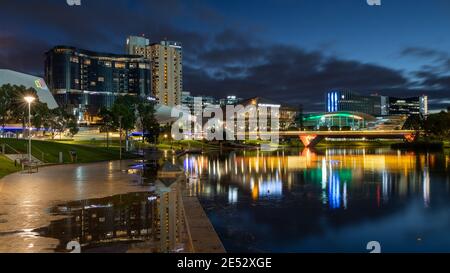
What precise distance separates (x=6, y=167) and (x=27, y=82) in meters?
133

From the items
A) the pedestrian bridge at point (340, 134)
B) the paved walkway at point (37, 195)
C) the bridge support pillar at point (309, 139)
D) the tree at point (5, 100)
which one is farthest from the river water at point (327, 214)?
the bridge support pillar at point (309, 139)

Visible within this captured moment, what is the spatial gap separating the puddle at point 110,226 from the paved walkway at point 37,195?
1.78 ft

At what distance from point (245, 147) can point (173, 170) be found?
88675mm

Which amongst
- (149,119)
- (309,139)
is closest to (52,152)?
(149,119)

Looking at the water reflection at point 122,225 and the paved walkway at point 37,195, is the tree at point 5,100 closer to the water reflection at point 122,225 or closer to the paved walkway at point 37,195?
the paved walkway at point 37,195

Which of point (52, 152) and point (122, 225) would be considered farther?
point (52, 152)

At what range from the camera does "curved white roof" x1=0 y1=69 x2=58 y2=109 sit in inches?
5576

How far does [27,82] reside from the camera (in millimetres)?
154000

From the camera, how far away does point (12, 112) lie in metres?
69.8

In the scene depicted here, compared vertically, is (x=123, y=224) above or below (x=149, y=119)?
below

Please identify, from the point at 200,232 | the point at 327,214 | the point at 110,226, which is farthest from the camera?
the point at 327,214

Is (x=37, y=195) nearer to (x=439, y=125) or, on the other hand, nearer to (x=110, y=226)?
(x=110, y=226)

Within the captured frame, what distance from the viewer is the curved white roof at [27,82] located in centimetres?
14162

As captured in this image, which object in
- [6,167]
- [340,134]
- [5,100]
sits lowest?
[6,167]
